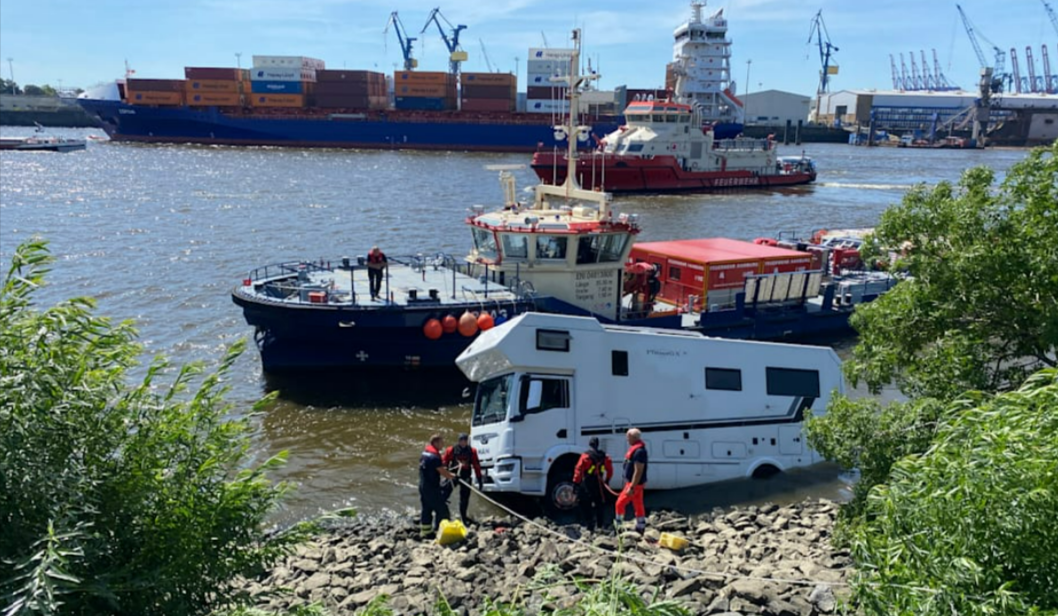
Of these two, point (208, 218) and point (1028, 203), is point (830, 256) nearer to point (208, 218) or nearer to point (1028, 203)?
point (1028, 203)

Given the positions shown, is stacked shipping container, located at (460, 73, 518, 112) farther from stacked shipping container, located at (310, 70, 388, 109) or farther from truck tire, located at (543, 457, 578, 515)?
truck tire, located at (543, 457, 578, 515)

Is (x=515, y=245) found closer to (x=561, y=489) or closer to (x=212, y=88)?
(x=561, y=489)

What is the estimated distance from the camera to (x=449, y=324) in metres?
17.1

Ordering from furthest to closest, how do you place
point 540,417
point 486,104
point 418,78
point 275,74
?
1. point 418,78
2. point 275,74
3. point 486,104
4. point 540,417

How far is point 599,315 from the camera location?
63.4ft

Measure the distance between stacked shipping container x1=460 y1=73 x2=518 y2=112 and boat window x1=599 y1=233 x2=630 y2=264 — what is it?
81776mm

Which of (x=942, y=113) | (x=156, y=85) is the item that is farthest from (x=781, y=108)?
(x=156, y=85)

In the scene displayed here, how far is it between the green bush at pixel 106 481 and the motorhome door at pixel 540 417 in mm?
5739

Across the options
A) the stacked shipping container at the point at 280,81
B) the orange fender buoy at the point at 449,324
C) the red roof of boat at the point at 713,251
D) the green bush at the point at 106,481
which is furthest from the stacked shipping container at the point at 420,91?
the green bush at the point at 106,481

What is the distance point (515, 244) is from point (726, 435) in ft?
25.7

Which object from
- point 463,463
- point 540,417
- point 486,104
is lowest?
point 463,463

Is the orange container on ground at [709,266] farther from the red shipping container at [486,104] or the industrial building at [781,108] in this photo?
the industrial building at [781,108]

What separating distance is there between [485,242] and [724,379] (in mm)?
8468

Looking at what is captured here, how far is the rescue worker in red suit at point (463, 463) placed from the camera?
1112cm
